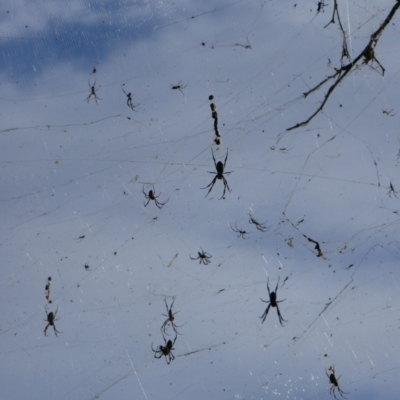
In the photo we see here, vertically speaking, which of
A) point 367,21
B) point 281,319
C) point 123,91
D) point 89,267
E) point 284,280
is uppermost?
point 123,91

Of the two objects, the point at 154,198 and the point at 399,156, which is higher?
the point at 154,198

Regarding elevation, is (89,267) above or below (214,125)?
below

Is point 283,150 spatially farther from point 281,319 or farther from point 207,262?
point 281,319

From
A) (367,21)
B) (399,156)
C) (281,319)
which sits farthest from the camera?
(281,319)

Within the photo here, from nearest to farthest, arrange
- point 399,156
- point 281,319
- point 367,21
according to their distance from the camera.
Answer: point 367,21, point 399,156, point 281,319

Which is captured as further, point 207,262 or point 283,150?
point 207,262

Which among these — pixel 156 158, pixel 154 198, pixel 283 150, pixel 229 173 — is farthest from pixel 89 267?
pixel 283 150

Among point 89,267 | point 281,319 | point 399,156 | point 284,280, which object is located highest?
point 89,267

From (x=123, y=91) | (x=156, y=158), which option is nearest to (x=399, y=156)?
(x=156, y=158)

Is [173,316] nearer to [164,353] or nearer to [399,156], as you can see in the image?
[164,353]
